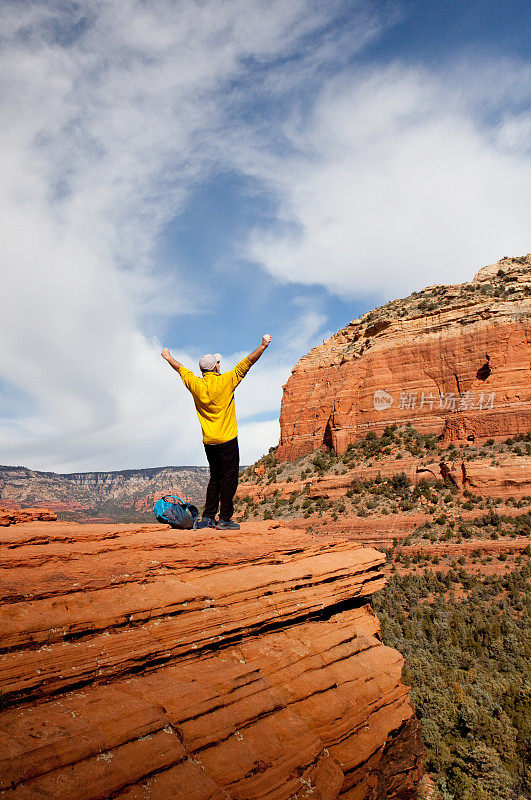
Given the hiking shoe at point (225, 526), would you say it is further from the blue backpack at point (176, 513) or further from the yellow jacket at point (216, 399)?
the yellow jacket at point (216, 399)

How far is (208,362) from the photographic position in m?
5.66

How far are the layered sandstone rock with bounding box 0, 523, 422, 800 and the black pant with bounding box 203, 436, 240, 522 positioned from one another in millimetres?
512

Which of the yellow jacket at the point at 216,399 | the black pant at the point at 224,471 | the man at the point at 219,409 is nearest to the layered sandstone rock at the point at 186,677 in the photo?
the black pant at the point at 224,471

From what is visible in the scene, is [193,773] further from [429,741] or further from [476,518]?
[476,518]

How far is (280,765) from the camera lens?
11.3 feet

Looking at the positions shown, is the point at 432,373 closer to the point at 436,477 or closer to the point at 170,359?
the point at 436,477

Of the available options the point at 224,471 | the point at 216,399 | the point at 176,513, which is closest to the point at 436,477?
the point at 176,513

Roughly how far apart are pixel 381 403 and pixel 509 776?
1371 inches

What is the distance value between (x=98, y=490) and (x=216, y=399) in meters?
191

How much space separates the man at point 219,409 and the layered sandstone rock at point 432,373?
1373 inches

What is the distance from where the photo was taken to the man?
5418 mm

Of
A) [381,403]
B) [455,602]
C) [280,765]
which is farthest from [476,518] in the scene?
[280,765]

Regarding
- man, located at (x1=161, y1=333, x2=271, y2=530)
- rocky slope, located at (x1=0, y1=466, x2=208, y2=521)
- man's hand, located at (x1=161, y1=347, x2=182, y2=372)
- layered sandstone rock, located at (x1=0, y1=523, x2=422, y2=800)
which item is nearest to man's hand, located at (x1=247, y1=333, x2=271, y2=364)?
man, located at (x1=161, y1=333, x2=271, y2=530)

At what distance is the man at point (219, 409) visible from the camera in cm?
542
